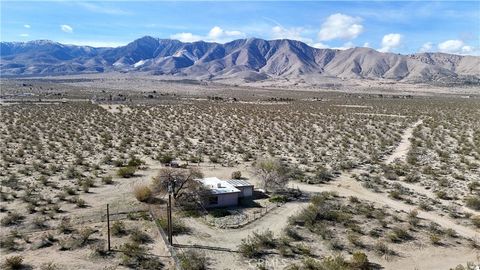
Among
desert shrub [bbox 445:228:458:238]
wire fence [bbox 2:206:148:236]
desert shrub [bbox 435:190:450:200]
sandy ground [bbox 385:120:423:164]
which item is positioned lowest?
wire fence [bbox 2:206:148:236]

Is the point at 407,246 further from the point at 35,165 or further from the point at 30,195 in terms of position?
the point at 35,165

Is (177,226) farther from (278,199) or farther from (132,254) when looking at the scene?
(278,199)

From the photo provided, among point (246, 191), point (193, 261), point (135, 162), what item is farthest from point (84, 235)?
point (135, 162)

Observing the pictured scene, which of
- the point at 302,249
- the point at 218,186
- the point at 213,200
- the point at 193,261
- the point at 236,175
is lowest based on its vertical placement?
the point at 302,249

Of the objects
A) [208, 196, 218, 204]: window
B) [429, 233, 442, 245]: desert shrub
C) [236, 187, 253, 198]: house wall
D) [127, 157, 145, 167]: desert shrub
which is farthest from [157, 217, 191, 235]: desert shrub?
[127, 157, 145, 167]: desert shrub

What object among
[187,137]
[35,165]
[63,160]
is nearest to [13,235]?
[35,165]

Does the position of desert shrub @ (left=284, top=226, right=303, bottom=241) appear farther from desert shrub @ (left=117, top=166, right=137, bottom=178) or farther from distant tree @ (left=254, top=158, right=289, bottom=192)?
desert shrub @ (left=117, top=166, right=137, bottom=178)

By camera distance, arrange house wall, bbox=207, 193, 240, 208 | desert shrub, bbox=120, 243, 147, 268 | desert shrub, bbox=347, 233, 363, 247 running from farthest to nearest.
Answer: house wall, bbox=207, 193, 240, 208
desert shrub, bbox=347, 233, 363, 247
desert shrub, bbox=120, 243, 147, 268
